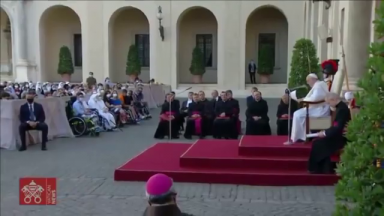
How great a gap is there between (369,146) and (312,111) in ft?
20.4

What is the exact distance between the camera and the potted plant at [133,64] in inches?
1130

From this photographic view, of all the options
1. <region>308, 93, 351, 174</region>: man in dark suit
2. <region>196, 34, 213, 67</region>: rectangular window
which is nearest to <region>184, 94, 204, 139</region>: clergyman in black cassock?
<region>308, 93, 351, 174</region>: man in dark suit

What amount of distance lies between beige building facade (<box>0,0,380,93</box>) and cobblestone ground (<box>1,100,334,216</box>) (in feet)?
53.4

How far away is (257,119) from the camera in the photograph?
42.3 feet

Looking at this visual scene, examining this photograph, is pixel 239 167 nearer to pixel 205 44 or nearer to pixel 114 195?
pixel 114 195

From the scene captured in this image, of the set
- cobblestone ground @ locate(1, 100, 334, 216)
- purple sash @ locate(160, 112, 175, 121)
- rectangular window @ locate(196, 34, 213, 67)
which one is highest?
rectangular window @ locate(196, 34, 213, 67)

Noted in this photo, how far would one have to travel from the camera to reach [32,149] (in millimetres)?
11992

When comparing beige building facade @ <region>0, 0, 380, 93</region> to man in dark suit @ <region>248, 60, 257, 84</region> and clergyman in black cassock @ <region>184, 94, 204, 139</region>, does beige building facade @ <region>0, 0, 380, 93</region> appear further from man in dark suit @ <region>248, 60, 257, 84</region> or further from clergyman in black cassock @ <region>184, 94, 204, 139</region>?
clergyman in black cassock @ <region>184, 94, 204, 139</region>

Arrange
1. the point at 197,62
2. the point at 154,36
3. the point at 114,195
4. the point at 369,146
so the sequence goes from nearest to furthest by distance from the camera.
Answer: the point at 369,146
the point at 114,195
the point at 154,36
the point at 197,62

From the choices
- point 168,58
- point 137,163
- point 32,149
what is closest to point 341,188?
point 137,163

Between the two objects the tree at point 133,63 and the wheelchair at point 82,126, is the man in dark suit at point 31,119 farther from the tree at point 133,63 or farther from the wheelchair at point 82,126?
the tree at point 133,63

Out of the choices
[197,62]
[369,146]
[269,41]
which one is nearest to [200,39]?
[197,62]

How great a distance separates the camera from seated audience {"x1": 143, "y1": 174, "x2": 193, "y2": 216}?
8.42ft

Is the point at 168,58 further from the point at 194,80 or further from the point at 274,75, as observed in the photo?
the point at 274,75
